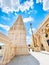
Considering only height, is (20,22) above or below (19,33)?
above

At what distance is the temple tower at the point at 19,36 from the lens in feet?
47.7

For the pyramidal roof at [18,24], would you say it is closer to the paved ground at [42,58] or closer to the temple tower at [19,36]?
the temple tower at [19,36]

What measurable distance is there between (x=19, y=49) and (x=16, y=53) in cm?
64

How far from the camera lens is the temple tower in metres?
14.5

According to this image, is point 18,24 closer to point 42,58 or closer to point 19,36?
point 19,36

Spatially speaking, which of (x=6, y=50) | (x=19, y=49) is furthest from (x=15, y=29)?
(x=6, y=50)

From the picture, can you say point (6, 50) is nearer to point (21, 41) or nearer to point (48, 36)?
point (21, 41)

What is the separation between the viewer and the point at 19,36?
14953 millimetres

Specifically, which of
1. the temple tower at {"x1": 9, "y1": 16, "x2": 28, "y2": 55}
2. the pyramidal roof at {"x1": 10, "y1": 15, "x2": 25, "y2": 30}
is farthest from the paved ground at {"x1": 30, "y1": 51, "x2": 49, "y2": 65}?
the pyramidal roof at {"x1": 10, "y1": 15, "x2": 25, "y2": 30}

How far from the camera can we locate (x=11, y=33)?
15242 mm

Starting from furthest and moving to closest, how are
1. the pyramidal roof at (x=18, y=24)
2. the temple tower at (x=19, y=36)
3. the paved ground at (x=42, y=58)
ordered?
the pyramidal roof at (x=18, y=24)
the temple tower at (x=19, y=36)
the paved ground at (x=42, y=58)

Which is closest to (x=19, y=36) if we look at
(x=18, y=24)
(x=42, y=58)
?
(x=18, y=24)

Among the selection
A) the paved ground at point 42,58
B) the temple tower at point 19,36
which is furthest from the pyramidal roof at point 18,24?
the paved ground at point 42,58

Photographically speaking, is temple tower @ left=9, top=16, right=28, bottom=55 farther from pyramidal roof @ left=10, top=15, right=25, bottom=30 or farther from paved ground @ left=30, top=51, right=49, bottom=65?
paved ground @ left=30, top=51, right=49, bottom=65
